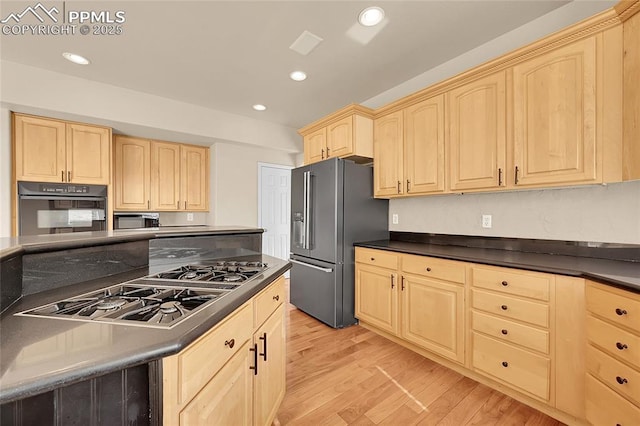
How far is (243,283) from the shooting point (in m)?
1.19

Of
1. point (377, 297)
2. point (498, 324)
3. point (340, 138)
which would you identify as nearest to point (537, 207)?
point (498, 324)

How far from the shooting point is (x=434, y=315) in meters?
2.09

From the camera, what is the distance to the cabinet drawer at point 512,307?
5.08ft

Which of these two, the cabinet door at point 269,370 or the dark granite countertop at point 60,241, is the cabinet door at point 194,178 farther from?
the cabinet door at point 269,370

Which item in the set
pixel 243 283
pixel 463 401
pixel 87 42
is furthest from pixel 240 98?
pixel 463 401

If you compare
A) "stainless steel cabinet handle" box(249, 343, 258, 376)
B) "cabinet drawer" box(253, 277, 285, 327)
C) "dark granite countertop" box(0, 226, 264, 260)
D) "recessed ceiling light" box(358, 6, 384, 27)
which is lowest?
"stainless steel cabinet handle" box(249, 343, 258, 376)

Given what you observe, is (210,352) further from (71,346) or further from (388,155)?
(388,155)

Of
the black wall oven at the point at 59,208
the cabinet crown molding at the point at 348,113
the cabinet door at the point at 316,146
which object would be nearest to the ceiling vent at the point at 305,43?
the cabinet crown molding at the point at 348,113

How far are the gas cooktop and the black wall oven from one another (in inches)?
103

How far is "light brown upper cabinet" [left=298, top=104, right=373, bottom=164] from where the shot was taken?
112 inches

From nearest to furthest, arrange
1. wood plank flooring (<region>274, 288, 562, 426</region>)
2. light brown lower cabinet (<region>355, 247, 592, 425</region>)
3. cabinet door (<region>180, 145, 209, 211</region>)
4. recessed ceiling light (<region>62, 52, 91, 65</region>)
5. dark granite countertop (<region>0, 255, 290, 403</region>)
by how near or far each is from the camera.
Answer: dark granite countertop (<region>0, 255, 290, 403</region>) → light brown lower cabinet (<region>355, 247, 592, 425</region>) → wood plank flooring (<region>274, 288, 562, 426</region>) → recessed ceiling light (<region>62, 52, 91, 65</region>) → cabinet door (<region>180, 145, 209, 211</region>)

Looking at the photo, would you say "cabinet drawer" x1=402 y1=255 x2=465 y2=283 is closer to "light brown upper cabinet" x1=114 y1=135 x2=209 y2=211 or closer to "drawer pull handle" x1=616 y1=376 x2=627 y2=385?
"drawer pull handle" x1=616 y1=376 x2=627 y2=385

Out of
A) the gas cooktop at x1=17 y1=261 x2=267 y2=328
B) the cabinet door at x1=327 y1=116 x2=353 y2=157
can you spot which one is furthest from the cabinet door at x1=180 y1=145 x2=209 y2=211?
the gas cooktop at x1=17 y1=261 x2=267 y2=328

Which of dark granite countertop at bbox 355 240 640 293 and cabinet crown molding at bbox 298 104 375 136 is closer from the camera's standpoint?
dark granite countertop at bbox 355 240 640 293
